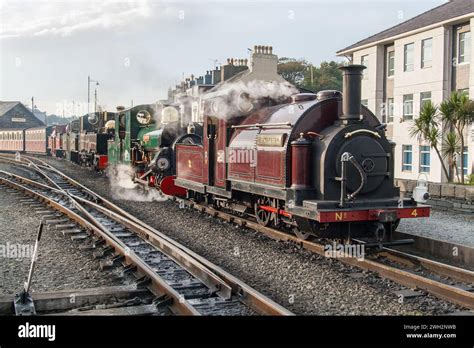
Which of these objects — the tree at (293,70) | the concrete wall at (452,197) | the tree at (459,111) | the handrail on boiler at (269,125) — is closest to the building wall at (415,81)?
the tree at (459,111)

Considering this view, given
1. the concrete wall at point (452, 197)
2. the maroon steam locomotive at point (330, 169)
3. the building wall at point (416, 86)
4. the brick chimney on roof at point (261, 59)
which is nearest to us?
the maroon steam locomotive at point (330, 169)

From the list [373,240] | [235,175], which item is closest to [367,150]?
[373,240]

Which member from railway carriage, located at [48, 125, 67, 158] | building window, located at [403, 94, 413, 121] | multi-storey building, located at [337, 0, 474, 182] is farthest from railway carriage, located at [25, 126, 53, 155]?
building window, located at [403, 94, 413, 121]

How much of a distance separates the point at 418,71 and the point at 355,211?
19582mm

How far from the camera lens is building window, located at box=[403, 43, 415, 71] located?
26203 mm

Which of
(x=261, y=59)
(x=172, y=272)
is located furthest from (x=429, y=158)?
(x=172, y=272)

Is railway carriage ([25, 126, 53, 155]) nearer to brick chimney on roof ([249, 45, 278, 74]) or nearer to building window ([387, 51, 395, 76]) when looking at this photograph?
building window ([387, 51, 395, 76])

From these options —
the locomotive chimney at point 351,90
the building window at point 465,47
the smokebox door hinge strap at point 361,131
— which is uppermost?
the building window at point 465,47

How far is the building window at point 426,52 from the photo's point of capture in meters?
24.9

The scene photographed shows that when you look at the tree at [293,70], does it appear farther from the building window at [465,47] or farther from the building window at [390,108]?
the building window at [465,47]

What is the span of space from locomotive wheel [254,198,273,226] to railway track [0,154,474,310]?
1.10 feet

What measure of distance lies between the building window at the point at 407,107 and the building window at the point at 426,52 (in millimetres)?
1827

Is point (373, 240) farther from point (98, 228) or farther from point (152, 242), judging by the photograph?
point (98, 228)

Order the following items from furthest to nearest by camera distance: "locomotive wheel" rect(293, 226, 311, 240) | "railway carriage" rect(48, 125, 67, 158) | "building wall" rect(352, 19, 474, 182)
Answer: "railway carriage" rect(48, 125, 67, 158), "building wall" rect(352, 19, 474, 182), "locomotive wheel" rect(293, 226, 311, 240)
